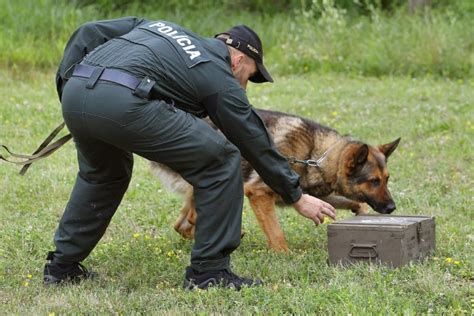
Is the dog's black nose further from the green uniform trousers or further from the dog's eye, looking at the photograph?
the green uniform trousers

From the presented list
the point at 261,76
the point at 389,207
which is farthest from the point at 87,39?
the point at 389,207

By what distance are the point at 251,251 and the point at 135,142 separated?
1936mm

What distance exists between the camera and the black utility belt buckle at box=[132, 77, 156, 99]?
4.72m

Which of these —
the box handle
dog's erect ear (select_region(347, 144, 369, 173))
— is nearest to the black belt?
the box handle

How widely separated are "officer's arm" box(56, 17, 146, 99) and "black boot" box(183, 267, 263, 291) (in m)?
1.39

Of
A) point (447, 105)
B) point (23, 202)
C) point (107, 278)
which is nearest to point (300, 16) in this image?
point (447, 105)

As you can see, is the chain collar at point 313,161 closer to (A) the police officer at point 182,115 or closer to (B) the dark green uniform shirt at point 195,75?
(A) the police officer at point 182,115

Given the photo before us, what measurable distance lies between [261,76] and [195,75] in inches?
30.9

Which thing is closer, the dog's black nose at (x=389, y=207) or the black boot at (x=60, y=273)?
the black boot at (x=60, y=273)

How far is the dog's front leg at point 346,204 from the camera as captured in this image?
7.00 m

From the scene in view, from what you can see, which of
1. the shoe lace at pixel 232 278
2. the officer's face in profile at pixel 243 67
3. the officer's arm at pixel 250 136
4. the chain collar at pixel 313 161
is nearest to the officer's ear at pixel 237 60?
the officer's face in profile at pixel 243 67

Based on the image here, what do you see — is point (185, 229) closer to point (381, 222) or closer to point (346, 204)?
point (346, 204)

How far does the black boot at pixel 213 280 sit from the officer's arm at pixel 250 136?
569 millimetres

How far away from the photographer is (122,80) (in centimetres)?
475
